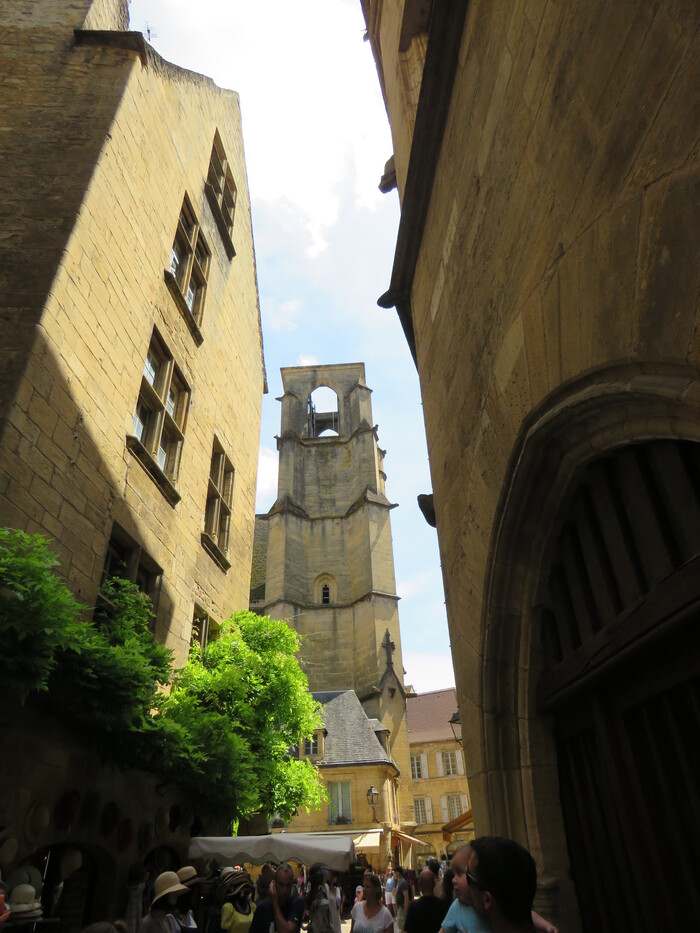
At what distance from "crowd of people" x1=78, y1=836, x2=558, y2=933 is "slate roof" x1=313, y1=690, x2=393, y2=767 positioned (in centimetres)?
1663

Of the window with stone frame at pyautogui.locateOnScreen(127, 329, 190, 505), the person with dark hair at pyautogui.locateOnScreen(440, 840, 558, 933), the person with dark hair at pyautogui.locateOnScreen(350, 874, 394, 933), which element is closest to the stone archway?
the person with dark hair at pyautogui.locateOnScreen(440, 840, 558, 933)

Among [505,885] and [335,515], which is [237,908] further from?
[335,515]

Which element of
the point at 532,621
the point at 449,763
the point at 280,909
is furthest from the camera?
the point at 449,763

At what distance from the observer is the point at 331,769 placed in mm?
24344

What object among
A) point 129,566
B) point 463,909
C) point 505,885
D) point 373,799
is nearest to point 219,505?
point 129,566

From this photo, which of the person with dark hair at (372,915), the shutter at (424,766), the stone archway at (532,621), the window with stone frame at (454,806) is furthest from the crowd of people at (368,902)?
the shutter at (424,766)

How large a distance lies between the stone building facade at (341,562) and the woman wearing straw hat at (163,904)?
24128 millimetres

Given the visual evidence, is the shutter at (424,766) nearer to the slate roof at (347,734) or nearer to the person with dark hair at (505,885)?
the slate roof at (347,734)

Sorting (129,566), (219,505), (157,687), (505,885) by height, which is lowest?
(505,885)

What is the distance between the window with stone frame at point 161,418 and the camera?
808 cm

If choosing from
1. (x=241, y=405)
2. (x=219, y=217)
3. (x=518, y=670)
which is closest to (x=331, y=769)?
(x=241, y=405)

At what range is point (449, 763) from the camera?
4000cm

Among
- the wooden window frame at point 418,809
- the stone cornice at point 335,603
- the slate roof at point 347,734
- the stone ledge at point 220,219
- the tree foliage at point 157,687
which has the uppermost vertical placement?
the stone cornice at point 335,603

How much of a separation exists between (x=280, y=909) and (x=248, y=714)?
3273 mm
